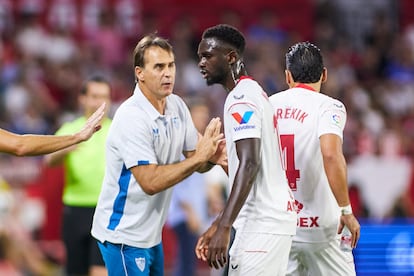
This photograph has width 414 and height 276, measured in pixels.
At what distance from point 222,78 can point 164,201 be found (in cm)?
106

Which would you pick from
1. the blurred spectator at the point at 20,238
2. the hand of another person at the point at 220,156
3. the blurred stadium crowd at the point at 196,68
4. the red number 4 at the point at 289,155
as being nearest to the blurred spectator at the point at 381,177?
the blurred stadium crowd at the point at 196,68

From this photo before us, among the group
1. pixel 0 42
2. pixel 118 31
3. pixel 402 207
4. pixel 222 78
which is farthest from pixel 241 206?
pixel 118 31

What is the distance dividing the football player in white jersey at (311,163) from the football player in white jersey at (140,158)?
535mm

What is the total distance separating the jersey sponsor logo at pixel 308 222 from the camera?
7.03 meters

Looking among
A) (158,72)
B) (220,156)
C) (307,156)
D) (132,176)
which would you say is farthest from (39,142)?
(307,156)

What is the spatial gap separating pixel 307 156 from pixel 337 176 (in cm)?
38

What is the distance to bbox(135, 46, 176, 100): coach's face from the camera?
6902 millimetres

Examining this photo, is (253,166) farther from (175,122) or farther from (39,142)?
(39,142)

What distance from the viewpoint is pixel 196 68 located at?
16.7 metres

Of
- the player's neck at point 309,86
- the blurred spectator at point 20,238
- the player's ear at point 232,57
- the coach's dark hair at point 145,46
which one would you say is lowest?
the blurred spectator at point 20,238

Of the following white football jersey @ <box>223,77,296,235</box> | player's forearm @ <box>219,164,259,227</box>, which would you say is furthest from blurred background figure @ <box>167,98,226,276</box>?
player's forearm @ <box>219,164,259,227</box>

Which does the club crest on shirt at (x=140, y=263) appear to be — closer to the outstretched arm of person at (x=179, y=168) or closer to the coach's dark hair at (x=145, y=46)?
the outstretched arm of person at (x=179, y=168)

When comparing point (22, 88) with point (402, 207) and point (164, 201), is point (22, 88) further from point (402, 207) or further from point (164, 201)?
point (164, 201)

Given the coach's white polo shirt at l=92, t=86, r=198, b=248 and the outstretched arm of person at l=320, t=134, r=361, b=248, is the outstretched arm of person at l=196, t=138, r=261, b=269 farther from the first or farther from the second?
the coach's white polo shirt at l=92, t=86, r=198, b=248
